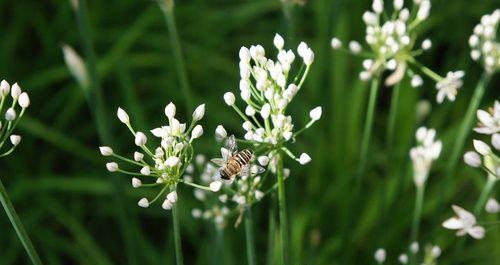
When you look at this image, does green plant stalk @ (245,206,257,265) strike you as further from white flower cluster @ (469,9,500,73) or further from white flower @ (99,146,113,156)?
white flower cluster @ (469,9,500,73)

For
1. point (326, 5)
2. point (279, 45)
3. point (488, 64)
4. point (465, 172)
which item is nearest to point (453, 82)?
point (488, 64)

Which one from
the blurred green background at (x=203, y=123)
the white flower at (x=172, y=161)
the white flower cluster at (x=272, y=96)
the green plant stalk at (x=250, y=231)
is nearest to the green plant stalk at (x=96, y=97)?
the blurred green background at (x=203, y=123)

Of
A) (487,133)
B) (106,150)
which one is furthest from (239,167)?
(487,133)

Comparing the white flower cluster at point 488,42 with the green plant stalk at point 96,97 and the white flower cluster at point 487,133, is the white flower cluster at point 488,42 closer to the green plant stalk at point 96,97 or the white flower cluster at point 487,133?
the white flower cluster at point 487,133

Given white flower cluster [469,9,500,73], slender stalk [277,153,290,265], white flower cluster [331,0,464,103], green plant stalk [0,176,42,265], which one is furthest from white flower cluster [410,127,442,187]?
green plant stalk [0,176,42,265]

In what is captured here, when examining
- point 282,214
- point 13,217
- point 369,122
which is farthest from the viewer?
point 369,122

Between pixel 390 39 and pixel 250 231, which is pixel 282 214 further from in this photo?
pixel 390 39
